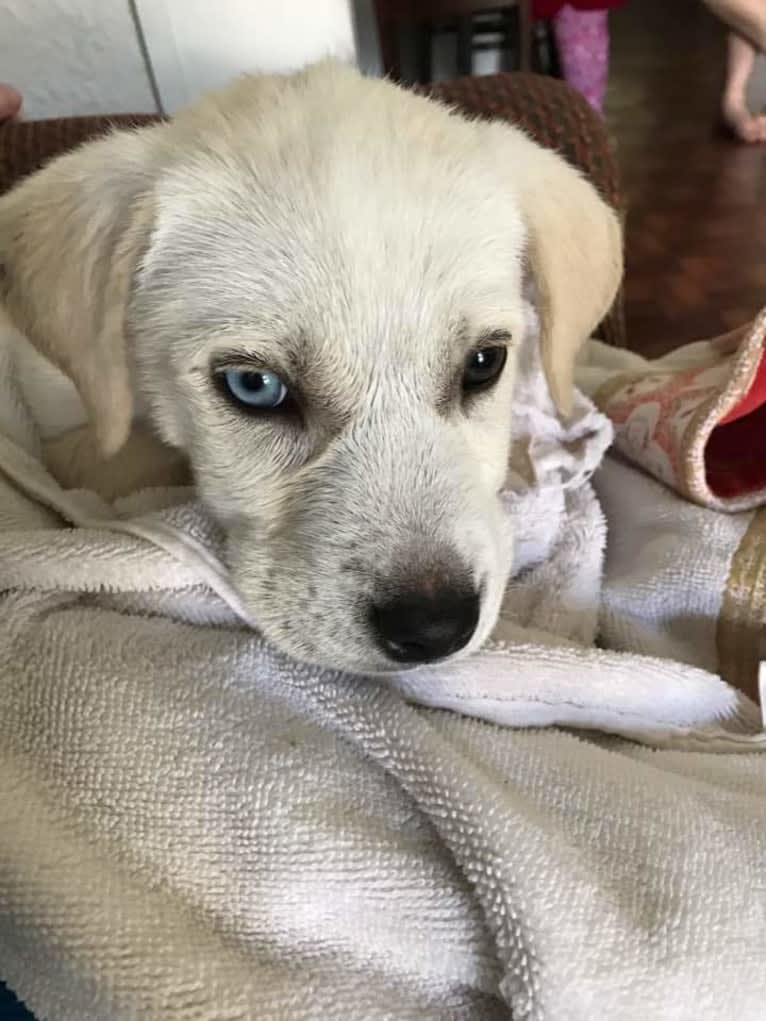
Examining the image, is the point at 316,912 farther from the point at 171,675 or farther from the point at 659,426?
the point at 659,426

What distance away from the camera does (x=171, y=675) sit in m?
0.81

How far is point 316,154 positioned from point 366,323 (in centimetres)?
16

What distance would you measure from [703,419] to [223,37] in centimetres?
112

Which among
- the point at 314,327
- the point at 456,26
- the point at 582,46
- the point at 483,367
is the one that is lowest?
the point at 582,46

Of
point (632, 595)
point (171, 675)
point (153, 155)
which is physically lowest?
point (632, 595)

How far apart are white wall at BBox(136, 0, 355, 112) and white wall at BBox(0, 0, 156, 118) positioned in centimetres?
4

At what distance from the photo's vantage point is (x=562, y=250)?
3.64 feet

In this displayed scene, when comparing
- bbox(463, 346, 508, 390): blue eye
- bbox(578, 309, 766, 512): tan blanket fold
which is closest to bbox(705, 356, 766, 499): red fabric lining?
bbox(578, 309, 766, 512): tan blanket fold

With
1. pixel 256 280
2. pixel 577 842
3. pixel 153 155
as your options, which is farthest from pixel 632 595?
pixel 153 155

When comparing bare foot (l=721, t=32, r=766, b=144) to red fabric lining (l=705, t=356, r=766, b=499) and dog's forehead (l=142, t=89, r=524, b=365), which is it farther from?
dog's forehead (l=142, t=89, r=524, b=365)

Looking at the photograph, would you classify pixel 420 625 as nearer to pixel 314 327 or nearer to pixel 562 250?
pixel 314 327

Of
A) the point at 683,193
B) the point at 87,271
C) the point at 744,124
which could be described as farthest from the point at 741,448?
the point at 744,124

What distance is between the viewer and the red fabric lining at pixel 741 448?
1208 mm

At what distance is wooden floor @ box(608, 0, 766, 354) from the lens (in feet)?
8.92
